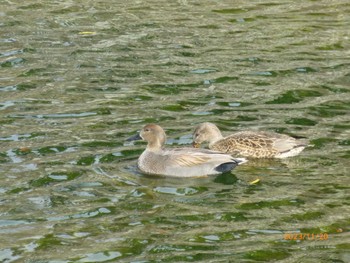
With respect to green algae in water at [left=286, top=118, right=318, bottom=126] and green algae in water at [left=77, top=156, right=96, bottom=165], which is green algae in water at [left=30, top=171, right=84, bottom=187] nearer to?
green algae in water at [left=77, top=156, right=96, bottom=165]

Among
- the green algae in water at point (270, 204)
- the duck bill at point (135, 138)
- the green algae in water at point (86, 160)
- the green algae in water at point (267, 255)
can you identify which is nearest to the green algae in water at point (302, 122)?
the duck bill at point (135, 138)

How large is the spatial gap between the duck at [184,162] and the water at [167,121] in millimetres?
120

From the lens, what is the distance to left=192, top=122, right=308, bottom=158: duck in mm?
12109

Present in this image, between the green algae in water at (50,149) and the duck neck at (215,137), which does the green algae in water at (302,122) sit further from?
the green algae in water at (50,149)

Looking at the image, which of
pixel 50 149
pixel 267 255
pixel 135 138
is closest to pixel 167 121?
pixel 135 138

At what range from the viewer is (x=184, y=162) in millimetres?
11500

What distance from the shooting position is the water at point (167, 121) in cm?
935

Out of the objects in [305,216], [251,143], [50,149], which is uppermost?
[50,149]

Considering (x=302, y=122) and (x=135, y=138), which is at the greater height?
(x=135, y=138)

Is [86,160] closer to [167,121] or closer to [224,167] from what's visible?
[224,167]

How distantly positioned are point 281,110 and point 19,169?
399 centimetres

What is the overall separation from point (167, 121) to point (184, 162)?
1.94 meters

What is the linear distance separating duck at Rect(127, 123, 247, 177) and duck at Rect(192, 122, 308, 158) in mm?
682

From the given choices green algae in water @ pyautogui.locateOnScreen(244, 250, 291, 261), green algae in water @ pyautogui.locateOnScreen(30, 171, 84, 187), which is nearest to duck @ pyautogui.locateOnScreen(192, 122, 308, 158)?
green algae in water @ pyautogui.locateOnScreen(30, 171, 84, 187)
